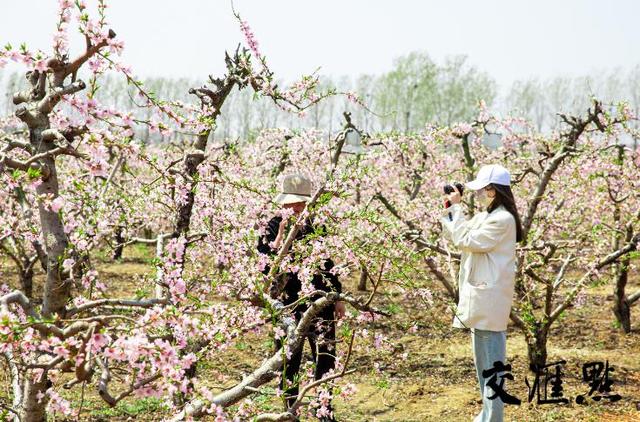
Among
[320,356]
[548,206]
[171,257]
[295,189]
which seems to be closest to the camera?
[171,257]

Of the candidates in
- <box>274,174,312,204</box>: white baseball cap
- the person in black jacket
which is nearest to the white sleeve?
the person in black jacket

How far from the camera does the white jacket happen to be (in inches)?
164

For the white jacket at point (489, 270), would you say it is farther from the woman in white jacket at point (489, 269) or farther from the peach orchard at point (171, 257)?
the peach orchard at point (171, 257)

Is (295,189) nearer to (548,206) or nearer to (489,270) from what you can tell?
(489,270)

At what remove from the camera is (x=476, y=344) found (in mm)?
4348

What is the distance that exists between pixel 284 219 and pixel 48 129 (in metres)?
2.03

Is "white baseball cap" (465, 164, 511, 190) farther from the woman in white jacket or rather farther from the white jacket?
the white jacket

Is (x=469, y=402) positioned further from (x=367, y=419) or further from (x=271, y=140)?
(x=271, y=140)

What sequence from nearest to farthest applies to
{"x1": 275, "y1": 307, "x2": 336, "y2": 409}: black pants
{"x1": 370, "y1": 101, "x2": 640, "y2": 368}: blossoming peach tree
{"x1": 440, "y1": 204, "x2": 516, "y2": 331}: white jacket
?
{"x1": 440, "y1": 204, "x2": 516, "y2": 331}: white jacket → {"x1": 275, "y1": 307, "x2": 336, "y2": 409}: black pants → {"x1": 370, "y1": 101, "x2": 640, "y2": 368}: blossoming peach tree

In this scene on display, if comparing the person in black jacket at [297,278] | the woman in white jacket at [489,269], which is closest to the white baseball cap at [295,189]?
the person in black jacket at [297,278]

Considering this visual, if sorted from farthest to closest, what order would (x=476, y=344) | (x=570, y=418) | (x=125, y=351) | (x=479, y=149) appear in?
(x=479, y=149)
(x=570, y=418)
(x=476, y=344)
(x=125, y=351)

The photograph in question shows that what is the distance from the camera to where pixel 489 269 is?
4195mm

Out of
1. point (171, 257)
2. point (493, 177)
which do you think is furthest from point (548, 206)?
point (171, 257)

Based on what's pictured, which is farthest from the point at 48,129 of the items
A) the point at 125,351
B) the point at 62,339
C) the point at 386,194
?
the point at 386,194
